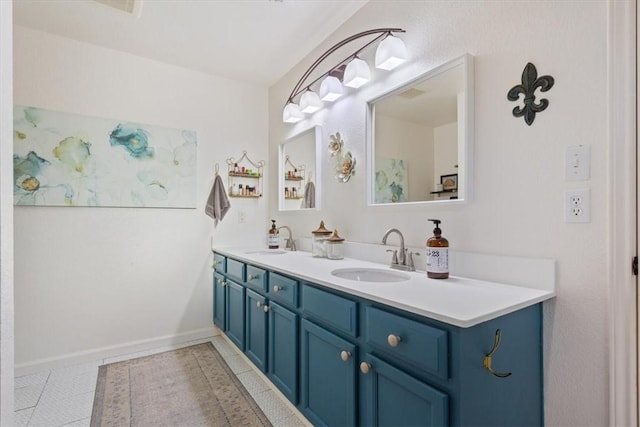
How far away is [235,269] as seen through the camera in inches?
93.0

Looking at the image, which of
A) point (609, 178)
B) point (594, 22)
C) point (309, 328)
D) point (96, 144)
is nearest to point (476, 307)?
point (609, 178)

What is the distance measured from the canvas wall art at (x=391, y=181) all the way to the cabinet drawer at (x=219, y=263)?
1.38 metres

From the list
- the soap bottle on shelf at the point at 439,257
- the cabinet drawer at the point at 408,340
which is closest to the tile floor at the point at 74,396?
the cabinet drawer at the point at 408,340

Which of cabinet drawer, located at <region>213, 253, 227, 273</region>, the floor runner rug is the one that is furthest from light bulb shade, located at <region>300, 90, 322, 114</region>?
the floor runner rug

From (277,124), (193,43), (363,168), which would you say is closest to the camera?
(363,168)

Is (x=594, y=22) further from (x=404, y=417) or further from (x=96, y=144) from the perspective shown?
(x=96, y=144)

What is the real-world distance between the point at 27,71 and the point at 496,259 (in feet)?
10.3

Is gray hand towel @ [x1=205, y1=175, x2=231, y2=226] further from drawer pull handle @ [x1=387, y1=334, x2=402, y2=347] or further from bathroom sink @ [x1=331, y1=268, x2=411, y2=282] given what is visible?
drawer pull handle @ [x1=387, y1=334, x2=402, y2=347]

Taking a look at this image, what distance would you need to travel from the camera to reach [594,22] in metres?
1.08

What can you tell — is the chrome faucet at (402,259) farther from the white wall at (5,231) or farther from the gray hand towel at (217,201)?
the gray hand towel at (217,201)

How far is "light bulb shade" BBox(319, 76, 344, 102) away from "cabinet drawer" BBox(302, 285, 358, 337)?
132 cm

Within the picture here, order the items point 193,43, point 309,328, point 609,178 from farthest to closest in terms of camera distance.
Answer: point 193,43 < point 309,328 < point 609,178

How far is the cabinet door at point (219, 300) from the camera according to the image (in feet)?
8.61

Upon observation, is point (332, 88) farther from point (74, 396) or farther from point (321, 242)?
point (74, 396)
